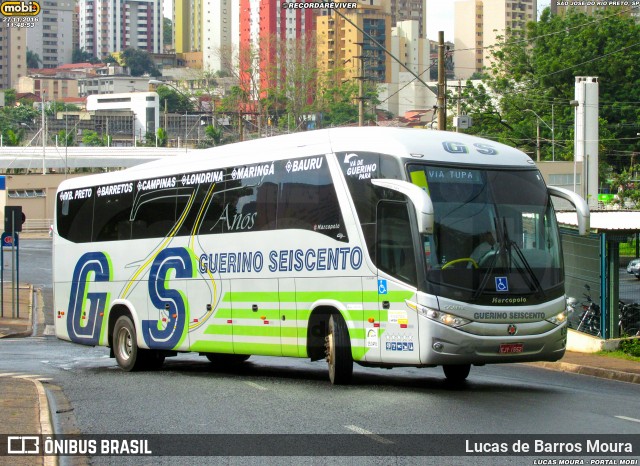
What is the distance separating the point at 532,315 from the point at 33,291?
33519mm

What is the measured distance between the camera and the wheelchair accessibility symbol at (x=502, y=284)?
1364 cm

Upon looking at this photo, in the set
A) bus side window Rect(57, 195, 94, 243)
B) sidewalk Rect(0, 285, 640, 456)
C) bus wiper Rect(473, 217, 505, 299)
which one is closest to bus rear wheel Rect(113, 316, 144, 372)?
sidewalk Rect(0, 285, 640, 456)

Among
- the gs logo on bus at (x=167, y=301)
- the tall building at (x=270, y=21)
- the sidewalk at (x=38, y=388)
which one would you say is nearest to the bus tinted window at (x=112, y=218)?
the gs logo on bus at (x=167, y=301)

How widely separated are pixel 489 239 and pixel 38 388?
6347 mm

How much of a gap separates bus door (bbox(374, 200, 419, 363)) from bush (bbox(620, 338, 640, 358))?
323 inches

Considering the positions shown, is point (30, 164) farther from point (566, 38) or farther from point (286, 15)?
point (286, 15)

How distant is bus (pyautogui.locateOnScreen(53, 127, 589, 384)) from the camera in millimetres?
13570

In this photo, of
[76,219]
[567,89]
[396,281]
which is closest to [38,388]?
[396,281]

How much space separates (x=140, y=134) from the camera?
17825 cm

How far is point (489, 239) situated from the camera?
45.1ft

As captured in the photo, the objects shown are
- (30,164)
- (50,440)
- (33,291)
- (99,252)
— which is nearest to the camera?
(50,440)

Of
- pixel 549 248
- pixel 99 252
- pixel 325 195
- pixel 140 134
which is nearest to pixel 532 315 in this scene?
pixel 549 248

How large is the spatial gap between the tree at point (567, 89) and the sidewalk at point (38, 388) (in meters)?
63.3

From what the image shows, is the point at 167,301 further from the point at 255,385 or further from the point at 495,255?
the point at 495,255
